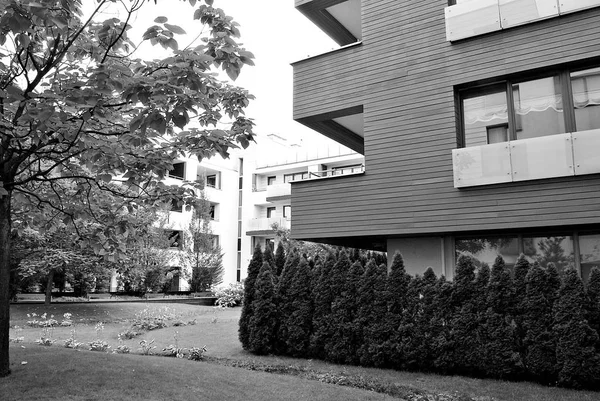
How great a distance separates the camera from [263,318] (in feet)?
36.1

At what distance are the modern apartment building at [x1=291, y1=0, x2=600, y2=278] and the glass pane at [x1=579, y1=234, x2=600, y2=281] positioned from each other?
19mm

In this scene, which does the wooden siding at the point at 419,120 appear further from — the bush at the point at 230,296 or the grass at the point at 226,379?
the bush at the point at 230,296

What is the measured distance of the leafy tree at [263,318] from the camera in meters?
10.9

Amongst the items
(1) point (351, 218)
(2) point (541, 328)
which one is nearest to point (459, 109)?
(1) point (351, 218)

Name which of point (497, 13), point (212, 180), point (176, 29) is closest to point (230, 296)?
point (497, 13)

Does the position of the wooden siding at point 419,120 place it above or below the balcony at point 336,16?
below

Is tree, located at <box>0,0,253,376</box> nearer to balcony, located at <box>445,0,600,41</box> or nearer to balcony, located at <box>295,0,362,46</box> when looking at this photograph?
balcony, located at <box>445,0,600,41</box>

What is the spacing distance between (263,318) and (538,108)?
7381 millimetres

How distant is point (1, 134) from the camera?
6.55 m

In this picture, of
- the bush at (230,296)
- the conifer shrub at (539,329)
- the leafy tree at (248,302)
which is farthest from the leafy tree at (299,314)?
the bush at (230,296)

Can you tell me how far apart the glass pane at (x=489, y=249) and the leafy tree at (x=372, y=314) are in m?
1.94

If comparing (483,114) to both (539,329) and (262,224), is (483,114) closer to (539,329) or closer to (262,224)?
(539,329)

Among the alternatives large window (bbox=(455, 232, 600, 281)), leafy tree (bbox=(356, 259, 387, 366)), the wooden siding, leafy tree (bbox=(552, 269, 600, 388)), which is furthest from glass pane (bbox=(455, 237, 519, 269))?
leafy tree (bbox=(356, 259, 387, 366))

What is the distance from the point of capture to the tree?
16.1ft
